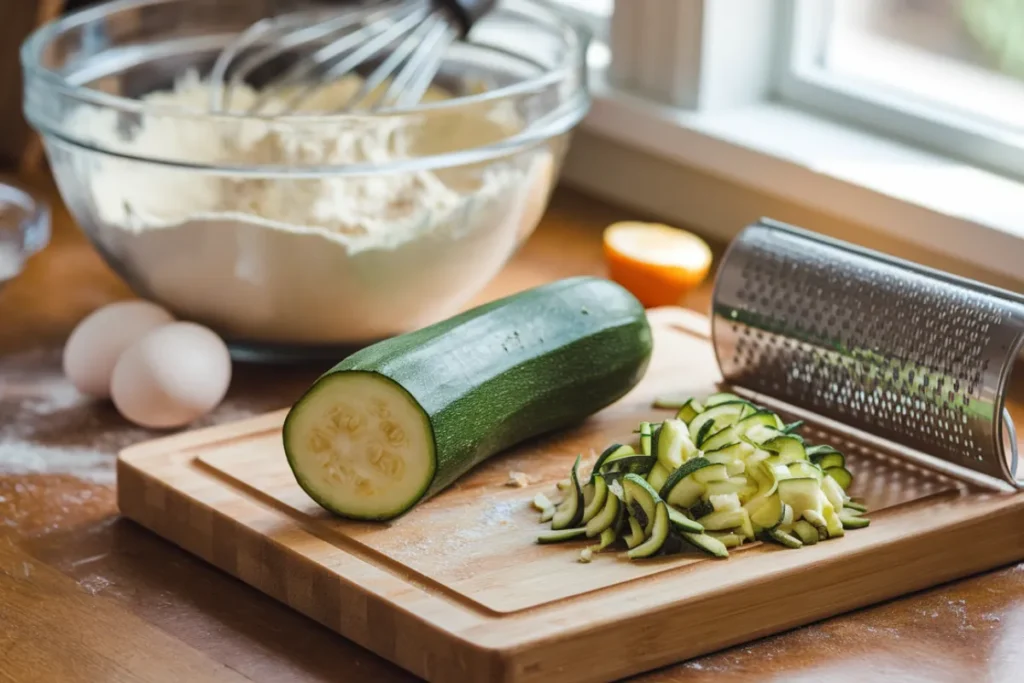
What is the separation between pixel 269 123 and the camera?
1.33 meters

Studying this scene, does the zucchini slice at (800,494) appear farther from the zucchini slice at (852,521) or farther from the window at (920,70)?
the window at (920,70)

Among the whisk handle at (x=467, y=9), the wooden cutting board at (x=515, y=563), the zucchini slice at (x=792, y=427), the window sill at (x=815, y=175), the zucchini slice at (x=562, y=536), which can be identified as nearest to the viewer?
the wooden cutting board at (x=515, y=563)

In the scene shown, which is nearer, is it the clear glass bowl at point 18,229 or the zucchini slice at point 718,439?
the zucchini slice at point 718,439

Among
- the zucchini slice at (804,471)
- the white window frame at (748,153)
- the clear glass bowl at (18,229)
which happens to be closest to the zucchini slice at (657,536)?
the zucchini slice at (804,471)

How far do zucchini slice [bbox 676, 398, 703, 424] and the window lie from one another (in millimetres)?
532

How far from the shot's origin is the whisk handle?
1589 millimetres

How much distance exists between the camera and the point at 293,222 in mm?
1388

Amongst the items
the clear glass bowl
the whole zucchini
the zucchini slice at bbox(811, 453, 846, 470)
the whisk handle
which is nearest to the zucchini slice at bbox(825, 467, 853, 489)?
the zucchini slice at bbox(811, 453, 846, 470)

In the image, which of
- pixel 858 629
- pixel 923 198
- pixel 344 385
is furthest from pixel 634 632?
pixel 923 198

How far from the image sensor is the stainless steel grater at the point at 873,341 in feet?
3.79

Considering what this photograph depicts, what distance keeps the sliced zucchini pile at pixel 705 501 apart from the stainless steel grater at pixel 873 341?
11 centimetres

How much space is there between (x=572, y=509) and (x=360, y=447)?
156 millimetres

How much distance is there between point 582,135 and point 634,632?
3.61 ft

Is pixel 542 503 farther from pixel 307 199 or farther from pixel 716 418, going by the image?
pixel 307 199
